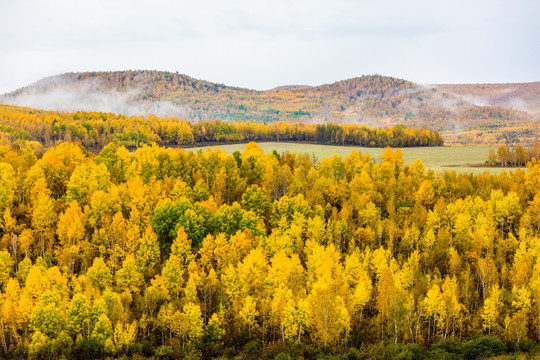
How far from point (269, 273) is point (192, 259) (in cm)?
1581

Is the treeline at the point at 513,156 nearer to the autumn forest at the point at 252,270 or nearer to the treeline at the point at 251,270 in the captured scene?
the autumn forest at the point at 252,270

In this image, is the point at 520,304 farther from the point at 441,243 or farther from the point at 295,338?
the point at 295,338

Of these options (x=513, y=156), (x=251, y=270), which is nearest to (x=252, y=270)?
(x=251, y=270)

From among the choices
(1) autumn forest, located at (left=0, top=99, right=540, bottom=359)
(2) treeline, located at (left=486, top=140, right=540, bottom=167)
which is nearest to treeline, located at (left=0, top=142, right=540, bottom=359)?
(1) autumn forest, located at (left=0, top=99, right=540, bottom=359)

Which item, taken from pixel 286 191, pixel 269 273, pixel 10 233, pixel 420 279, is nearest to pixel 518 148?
pixel 286 191

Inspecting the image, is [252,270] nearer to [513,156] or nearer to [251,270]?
[251,270]

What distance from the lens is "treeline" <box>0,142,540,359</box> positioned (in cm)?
7850

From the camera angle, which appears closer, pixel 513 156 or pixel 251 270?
pixel 251 270

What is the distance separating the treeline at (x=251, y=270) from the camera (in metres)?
78.5

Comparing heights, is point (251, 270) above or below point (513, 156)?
below

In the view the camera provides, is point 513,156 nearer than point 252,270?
No

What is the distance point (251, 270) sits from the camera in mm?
89375

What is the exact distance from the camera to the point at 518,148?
626 feet

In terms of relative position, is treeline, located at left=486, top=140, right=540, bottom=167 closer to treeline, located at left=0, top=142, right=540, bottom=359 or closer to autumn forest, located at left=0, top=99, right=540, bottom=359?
autumn forest, located at left=0, top=99, right=540, bottom=359
